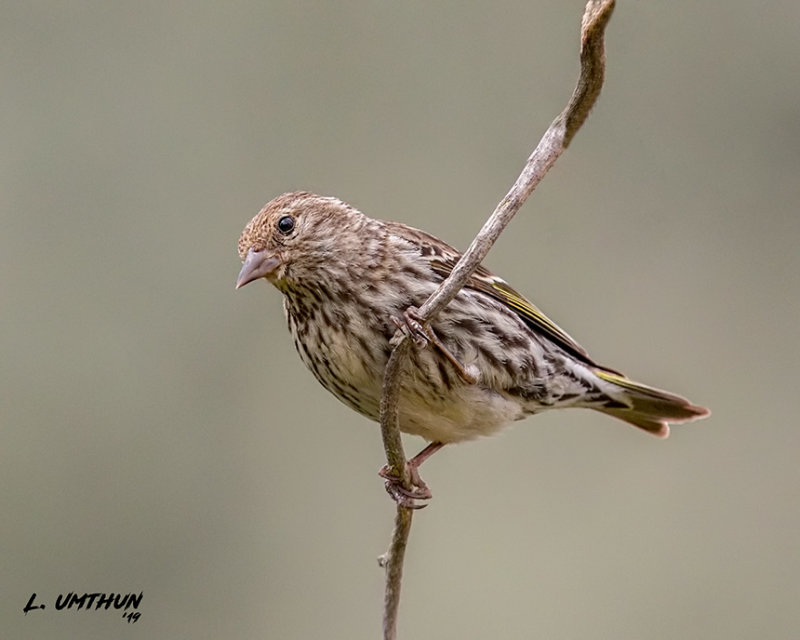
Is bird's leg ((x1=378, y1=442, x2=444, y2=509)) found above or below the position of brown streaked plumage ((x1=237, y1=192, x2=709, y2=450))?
below

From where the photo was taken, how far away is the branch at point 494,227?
8.96ft

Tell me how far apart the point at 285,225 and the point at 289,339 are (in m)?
3.53

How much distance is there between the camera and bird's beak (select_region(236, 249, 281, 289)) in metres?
3.94

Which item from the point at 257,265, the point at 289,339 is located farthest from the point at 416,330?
the point at 289,339

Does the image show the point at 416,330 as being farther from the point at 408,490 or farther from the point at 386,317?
the point at 408,490

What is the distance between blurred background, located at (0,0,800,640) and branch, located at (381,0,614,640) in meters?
2.44

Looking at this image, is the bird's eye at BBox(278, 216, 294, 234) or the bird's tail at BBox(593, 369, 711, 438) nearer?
the bird's eye at BBox(278, 216, 294, 234)

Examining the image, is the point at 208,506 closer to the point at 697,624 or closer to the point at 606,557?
the point at 606,557

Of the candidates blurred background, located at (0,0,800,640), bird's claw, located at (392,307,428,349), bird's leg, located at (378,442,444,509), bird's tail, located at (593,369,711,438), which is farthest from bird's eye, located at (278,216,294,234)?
blurred background, located at (0,0,800,640)

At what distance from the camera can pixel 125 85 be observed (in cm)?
789

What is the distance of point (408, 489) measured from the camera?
3873mm

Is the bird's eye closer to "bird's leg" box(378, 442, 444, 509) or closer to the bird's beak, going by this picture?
the bird's beak

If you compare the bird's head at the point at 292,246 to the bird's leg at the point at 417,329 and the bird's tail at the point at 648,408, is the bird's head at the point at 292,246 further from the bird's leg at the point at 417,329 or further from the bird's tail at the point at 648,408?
the bird's tail at the point at 648,408

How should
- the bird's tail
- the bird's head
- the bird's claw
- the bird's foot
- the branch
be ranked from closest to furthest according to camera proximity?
the branch < the bird's claw < the bird's foot < the bird's head < the bird's tail
